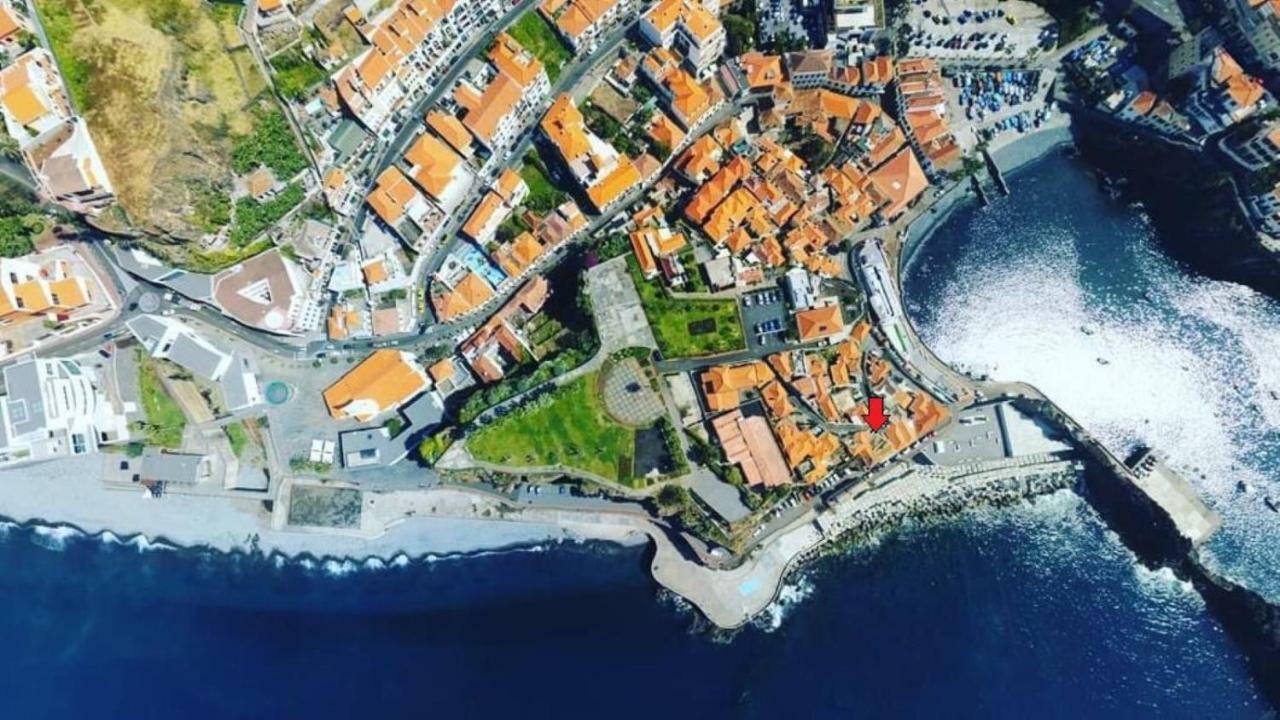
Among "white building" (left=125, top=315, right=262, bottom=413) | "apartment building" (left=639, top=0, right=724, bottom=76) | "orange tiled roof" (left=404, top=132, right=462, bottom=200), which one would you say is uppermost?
"apartment building" (left=639, top=0, right=724, bottom=76)

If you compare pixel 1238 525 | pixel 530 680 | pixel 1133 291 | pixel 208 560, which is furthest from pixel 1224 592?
pixel 208 560

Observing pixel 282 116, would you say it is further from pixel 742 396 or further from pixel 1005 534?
pixel 1005 534

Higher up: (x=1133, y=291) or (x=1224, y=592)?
(x=1133, y=291)

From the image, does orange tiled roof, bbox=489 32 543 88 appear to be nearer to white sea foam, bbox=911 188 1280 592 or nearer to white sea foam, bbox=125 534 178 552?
white sea foam, bbox=911 188 1280 592

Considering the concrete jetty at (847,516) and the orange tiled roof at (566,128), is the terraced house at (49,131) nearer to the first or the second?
the orange tiled roof at (566,128)

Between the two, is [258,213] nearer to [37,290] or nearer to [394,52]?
[394,52]

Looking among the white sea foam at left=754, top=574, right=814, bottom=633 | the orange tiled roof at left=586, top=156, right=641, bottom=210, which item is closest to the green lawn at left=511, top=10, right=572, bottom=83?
the orange tiled roof at left=586, top=156, right=641, bottom=210
